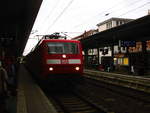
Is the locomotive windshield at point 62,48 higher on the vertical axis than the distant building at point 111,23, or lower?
lower

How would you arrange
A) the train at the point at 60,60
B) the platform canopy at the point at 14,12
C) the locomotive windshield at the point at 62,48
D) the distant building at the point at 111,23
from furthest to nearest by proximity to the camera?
the distant building at the point at 111,23 < the platform canopy at the point at 14,12 < the locomotive windshield at the point at 62,48 < the train at the point at 60,60

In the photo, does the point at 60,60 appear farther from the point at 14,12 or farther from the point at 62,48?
the point at 14,12

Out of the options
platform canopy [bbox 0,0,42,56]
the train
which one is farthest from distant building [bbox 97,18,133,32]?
the train

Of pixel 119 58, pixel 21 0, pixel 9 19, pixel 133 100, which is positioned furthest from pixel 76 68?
pixel 119 58

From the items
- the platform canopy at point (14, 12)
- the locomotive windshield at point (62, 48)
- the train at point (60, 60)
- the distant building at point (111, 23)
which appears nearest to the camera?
the train at point (60, 60)

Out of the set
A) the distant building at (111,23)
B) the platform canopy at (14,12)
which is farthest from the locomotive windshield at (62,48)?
the distant building at (111,23)

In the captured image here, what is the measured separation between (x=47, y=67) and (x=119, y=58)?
25812 millimetres

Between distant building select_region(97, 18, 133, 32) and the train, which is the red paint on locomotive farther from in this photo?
distant building select_region(97, 18, 133, 32)

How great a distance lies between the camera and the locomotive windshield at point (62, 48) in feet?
36.9

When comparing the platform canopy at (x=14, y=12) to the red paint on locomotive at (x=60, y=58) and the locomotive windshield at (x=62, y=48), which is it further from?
the locomotive windshield at (x=62, y=48)

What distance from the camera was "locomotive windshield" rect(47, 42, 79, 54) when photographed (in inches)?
443

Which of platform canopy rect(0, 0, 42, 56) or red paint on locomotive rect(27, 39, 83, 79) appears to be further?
platform canopy rect(0, 0, 42, 56)

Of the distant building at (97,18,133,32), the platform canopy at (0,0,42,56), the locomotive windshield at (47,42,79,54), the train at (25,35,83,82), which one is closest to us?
the train at (25,35,83,82)

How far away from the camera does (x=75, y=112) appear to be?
770 cm
